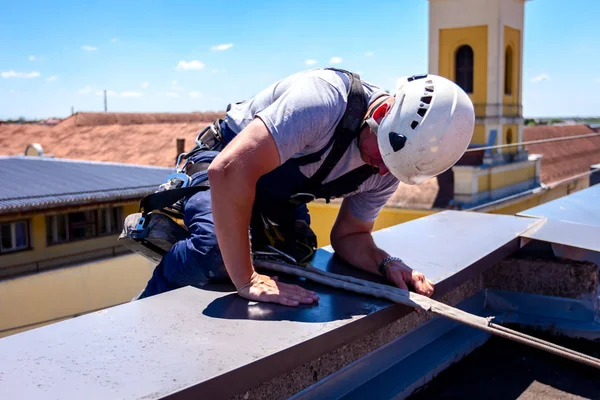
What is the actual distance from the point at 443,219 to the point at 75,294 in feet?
40.5

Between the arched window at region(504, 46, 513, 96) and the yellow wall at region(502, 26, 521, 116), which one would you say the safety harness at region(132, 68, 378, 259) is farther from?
the arched window at region(504, 46, 513, 96)

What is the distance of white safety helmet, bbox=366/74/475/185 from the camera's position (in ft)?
6.68

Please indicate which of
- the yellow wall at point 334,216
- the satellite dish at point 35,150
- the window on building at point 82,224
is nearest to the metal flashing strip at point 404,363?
the window on building at point 82,224

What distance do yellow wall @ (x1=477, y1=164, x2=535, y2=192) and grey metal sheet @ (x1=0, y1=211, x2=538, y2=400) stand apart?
18.6m

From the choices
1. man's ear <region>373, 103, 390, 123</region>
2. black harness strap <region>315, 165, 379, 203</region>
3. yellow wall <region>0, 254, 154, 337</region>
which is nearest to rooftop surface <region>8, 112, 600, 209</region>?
yellow wall <region>0, 254, 154, 337</region>

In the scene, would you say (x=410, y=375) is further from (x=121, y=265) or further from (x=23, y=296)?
(x=121, y=265)

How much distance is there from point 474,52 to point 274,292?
71.1ft

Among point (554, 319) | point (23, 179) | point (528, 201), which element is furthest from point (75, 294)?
point (528, 201)

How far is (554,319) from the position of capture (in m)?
2.75

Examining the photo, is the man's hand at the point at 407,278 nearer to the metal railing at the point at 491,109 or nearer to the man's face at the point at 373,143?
the man's face at the point at 373,143

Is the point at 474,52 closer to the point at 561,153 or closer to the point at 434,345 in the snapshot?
the point at 561,153

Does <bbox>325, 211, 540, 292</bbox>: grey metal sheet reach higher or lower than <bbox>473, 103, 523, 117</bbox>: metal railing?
lower

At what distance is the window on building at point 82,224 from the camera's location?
551 inches

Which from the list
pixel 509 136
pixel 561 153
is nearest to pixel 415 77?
pixel 509 136
